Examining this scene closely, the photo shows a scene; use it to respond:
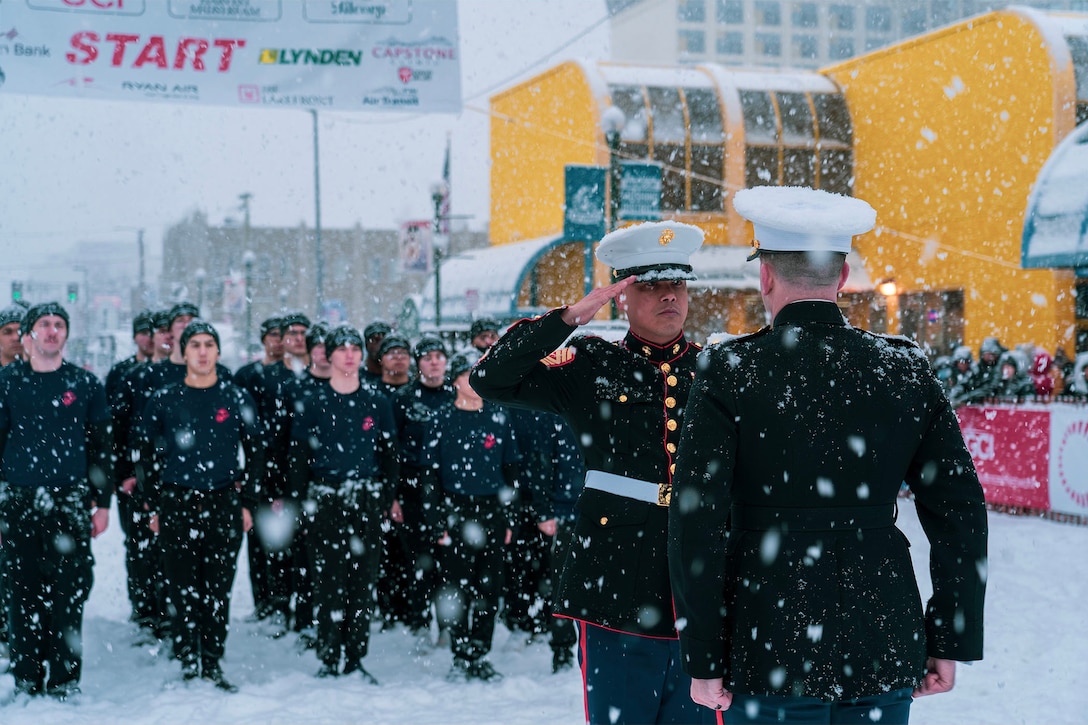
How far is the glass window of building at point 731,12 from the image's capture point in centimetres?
8031

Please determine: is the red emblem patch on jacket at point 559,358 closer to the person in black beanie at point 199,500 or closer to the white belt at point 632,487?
the white belt at point 632,487

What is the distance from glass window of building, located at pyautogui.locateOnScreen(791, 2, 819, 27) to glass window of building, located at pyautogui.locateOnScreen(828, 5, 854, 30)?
7.03ft

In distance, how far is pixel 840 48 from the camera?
289 ft

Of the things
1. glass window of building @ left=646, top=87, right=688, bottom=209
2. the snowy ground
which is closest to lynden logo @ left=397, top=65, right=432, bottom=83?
the snowy ground

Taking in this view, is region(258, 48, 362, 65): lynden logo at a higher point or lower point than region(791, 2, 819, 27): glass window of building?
lower

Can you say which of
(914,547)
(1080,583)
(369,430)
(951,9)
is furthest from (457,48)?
(951,9)

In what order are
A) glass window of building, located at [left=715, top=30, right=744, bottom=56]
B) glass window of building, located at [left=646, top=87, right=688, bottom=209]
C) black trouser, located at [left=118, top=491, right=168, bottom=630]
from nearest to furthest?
black trouser, located at [left=118, top=491, right=168, bottom=630], glass window of building, located at [left=646, top=87, right=688, bottom=209], glass window of building, located at [left=715, top=30, right=744, bottom=56]

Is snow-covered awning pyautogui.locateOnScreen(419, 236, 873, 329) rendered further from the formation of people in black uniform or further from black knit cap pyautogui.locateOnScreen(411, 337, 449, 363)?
the formation of people in black uniform

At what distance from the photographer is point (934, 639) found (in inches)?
98.3

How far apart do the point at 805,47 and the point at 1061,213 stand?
75309 mm

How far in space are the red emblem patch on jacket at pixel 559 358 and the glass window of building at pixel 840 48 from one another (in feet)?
296

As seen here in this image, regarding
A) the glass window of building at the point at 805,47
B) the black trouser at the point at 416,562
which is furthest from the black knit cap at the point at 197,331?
the glass window of building at the point at 805,47

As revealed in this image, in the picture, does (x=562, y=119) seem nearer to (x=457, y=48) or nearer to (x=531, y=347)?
(x=457, y=48)

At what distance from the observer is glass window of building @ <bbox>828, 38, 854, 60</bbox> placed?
87.5 meters
